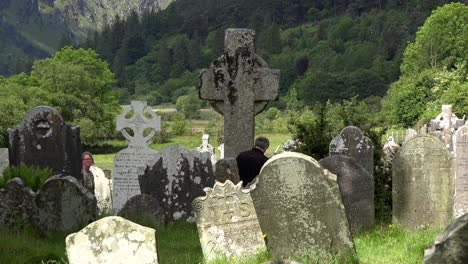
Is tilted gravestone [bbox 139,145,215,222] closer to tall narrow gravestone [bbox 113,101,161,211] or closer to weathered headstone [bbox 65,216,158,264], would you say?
tall narrow gravestone [bbox 113,101,161,211]

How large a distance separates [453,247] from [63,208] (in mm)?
6404

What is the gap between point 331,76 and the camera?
473 ft

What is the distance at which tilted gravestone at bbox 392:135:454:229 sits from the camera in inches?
457

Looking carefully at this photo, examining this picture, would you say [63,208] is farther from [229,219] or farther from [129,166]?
[129,166]

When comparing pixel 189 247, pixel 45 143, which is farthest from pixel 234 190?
pixel 45 143

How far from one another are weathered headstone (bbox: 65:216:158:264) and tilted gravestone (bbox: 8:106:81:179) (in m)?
5.83

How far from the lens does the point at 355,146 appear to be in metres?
13.1

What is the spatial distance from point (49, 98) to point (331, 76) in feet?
272

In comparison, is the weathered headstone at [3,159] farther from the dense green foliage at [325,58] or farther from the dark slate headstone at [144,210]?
the dense green foliage at [325,58]

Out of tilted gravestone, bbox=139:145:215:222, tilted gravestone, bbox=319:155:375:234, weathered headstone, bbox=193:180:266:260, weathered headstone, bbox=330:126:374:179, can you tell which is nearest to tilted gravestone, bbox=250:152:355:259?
weathered headstone, bbox=193:180:266:260

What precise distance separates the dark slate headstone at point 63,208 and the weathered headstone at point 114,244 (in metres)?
3.37

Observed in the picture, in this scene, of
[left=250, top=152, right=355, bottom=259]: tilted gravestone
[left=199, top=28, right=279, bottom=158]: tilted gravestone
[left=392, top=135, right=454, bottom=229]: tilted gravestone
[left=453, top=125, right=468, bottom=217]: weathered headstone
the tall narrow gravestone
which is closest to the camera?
[left=250, top=152, right=355, bottom=259]: tilted gravestone

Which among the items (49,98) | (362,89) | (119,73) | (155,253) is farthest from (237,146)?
(119,73)

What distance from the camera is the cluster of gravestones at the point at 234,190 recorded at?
26.9 ft
